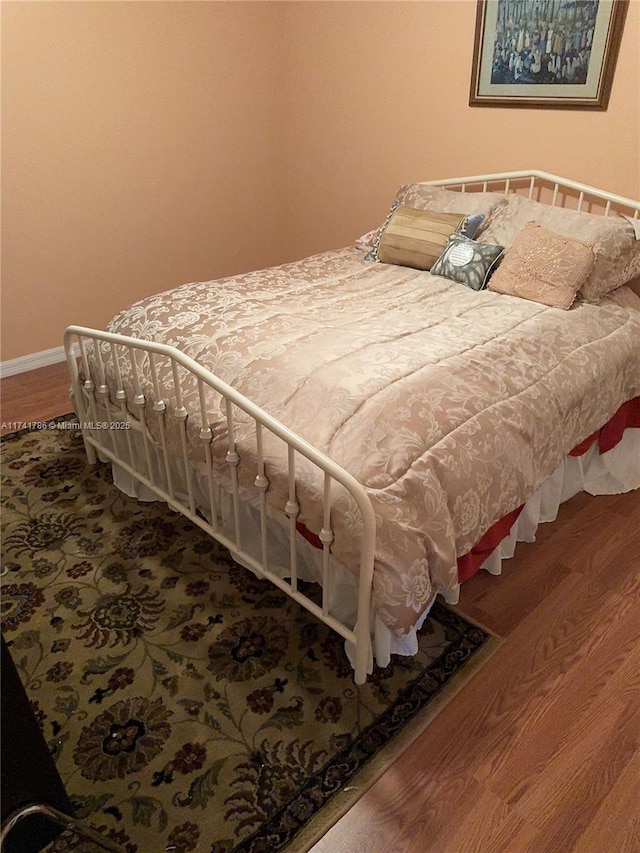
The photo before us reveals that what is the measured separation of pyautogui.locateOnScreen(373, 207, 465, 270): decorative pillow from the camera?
282 centimetres

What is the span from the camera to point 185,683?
170 cm

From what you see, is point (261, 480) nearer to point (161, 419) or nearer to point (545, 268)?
point (161, 419)

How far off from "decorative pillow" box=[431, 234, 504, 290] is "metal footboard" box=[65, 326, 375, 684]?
135cm

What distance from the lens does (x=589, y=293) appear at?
246cm

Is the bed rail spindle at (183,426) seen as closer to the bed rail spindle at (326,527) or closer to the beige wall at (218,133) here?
the bed rail spindle at (326,527)

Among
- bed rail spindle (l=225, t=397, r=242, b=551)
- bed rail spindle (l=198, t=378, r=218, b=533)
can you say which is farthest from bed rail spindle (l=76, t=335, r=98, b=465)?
bed rail spindle (l=225, t=397, r=242, b=551)

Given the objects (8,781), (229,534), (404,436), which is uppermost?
(404,436)

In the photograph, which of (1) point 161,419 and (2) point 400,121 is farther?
(2) point 400,121

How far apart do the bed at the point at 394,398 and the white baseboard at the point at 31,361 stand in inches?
46.9

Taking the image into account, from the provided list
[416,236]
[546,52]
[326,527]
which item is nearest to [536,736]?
[326,527]

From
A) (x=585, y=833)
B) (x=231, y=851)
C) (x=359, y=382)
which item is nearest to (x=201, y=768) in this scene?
(x=231, y=851)

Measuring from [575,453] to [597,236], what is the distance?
36.3 inches

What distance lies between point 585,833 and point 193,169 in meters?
3.71

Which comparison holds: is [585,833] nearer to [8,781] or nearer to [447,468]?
[447,468]
